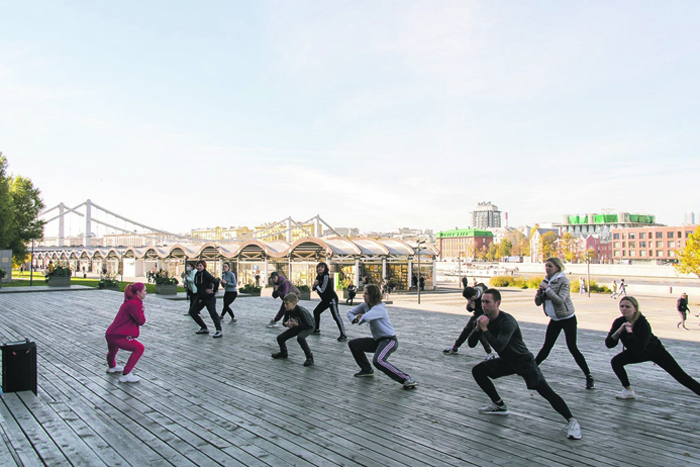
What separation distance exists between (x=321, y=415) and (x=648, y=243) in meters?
144

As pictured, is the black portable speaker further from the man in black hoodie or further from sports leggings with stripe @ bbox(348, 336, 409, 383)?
the man in black hoodie

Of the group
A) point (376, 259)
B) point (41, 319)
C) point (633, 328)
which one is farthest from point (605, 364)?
point (376, 259)

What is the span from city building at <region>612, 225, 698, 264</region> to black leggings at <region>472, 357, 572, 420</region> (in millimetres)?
131596

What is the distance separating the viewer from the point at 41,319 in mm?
15016

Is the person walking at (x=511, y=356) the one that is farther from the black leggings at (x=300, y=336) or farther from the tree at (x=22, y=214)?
the tree at (x=22, y=214)

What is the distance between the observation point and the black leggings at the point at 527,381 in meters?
5.22

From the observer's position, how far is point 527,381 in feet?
17.3

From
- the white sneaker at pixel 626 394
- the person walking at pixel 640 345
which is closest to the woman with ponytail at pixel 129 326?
the person walking at pixel 640 345

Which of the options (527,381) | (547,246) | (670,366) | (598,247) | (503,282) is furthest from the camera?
(598,247)

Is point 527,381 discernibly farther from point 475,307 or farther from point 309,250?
point 309,250

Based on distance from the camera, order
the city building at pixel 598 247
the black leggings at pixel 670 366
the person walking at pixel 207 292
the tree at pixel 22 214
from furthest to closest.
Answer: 1. the city building at pixel 598 247
2. the tree at pixel 22 214
3. the person walking at pixel 207 292
4. the black leggings at pixel 670 366

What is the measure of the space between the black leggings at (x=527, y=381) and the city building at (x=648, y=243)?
131596mm

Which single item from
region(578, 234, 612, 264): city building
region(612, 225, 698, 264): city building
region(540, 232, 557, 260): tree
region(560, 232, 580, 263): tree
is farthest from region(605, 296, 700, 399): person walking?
region(578, 234, 612, 264): city building

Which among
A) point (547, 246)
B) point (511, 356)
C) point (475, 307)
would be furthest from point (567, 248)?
point (511, 356)
